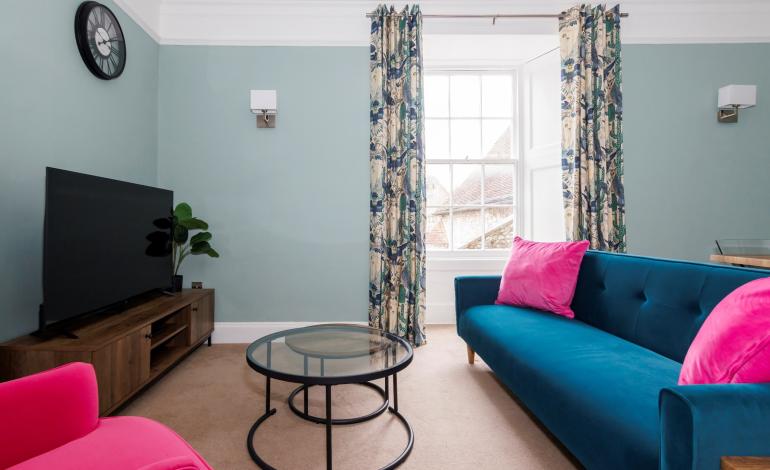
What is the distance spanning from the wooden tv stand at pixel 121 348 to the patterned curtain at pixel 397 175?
142 cm

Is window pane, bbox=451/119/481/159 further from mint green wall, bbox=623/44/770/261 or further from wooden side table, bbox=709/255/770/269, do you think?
wooden side table, bbox=709/255/770/269

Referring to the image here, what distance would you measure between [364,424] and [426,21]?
3.16m

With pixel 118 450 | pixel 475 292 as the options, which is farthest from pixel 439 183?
pixel 118 450

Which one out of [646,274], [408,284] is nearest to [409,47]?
[408,284]

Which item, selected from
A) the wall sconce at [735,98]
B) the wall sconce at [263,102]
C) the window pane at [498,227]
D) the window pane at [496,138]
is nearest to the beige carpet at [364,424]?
the window pane at [498,227]

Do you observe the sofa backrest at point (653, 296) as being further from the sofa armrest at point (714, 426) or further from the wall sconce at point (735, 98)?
the wall sconce at point (735, 98)

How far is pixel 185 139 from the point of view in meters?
3.06

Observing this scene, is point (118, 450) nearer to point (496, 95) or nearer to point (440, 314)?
point (440, 314)

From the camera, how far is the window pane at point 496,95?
3.66 m

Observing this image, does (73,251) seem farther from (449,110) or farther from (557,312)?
(449,110)

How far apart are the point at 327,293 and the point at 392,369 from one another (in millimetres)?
1798

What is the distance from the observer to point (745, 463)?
2.53ft

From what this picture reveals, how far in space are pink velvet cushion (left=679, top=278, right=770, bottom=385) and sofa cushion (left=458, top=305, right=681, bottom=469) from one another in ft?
0.57

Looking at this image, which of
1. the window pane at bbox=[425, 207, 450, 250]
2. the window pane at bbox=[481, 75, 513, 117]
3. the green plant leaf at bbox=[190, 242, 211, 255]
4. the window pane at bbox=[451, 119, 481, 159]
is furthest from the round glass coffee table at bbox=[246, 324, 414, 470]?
the window pane at bbox=[481, 75, 513, 117]
